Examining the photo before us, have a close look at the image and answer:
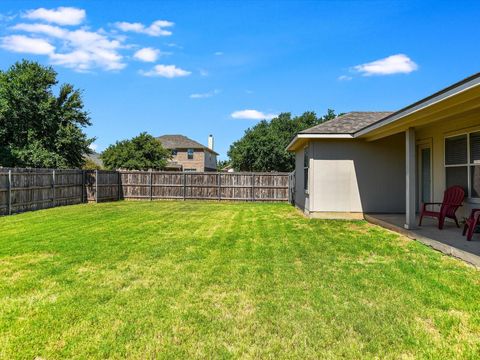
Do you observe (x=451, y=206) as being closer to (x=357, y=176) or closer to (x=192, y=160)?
(x=357, y=176)

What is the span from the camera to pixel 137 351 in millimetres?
2621

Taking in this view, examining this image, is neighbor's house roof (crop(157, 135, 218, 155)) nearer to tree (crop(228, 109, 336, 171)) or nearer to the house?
the house

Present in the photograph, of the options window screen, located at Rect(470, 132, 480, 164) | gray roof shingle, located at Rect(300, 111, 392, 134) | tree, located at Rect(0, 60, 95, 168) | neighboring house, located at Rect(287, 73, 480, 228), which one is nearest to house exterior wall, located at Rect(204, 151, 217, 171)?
tree, located at Rect(0, 60, 95, 168)

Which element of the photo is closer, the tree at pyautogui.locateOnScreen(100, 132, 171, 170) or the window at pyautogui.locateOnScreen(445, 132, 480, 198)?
the window at pyautogui.locateOnScreen(445, 132, 480, 198)

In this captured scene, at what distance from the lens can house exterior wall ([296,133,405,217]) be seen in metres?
10.6

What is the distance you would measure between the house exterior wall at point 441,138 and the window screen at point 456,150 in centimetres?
12

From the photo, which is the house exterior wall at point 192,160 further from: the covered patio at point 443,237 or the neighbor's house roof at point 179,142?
the covered patio at point 443,237

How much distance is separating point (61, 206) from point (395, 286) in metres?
14.5

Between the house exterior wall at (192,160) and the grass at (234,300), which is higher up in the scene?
the house exterior wall at (192,160)

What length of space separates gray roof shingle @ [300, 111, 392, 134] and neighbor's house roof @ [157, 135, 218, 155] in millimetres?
27569

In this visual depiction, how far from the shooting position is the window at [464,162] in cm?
751

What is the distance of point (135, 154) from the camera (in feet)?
85.6

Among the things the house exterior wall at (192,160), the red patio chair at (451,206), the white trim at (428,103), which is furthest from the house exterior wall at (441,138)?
the house exterior wall at (192,160)

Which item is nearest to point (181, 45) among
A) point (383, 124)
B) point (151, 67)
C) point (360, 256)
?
point (151, 67)
